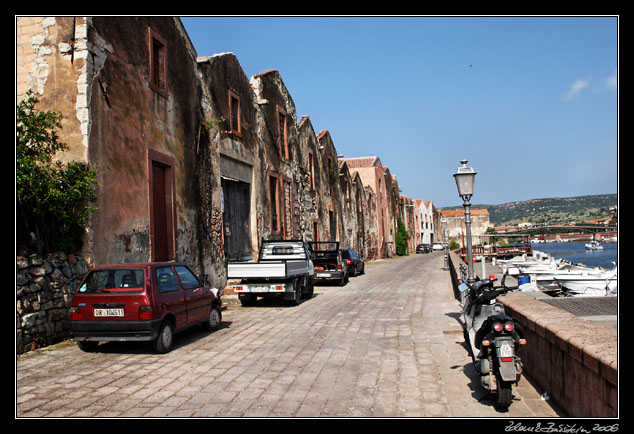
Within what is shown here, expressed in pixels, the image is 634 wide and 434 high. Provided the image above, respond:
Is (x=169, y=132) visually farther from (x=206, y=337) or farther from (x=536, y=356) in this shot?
(x=536, y=356)

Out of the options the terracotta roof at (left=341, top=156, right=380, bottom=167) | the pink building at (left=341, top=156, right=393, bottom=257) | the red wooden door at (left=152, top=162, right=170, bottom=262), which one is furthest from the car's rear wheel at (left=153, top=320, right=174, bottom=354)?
the terracotta roof at (left=341, top=156, right=380, bottom=167)

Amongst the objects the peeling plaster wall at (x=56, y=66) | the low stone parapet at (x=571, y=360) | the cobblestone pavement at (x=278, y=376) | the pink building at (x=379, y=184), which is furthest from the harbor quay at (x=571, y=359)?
the pink building at (x=379, y=184)

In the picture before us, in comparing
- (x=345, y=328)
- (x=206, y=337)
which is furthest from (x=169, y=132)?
(x=345, y=328)

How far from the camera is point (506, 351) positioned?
5004 mm

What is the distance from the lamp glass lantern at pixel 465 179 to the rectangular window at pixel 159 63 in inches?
323

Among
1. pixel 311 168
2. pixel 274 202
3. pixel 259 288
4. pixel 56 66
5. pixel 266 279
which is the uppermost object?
pixel 56 66

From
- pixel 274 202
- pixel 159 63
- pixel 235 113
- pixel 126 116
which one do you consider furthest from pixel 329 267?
pixel 126 116

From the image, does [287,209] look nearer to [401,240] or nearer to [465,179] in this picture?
[465,179]

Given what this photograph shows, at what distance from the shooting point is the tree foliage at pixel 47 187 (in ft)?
29.3

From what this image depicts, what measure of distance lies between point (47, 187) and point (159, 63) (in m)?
6.16

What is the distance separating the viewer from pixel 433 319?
11.4 meters

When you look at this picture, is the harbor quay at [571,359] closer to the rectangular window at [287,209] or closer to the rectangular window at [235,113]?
the rectangular window at [235,113]

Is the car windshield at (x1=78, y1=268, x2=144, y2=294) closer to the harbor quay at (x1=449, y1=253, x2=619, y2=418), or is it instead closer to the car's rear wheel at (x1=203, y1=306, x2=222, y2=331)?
the car's rear wheel at (x1=203, y1=306, x2=222, y2=331)

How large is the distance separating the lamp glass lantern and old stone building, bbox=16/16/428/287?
7.50 meters
